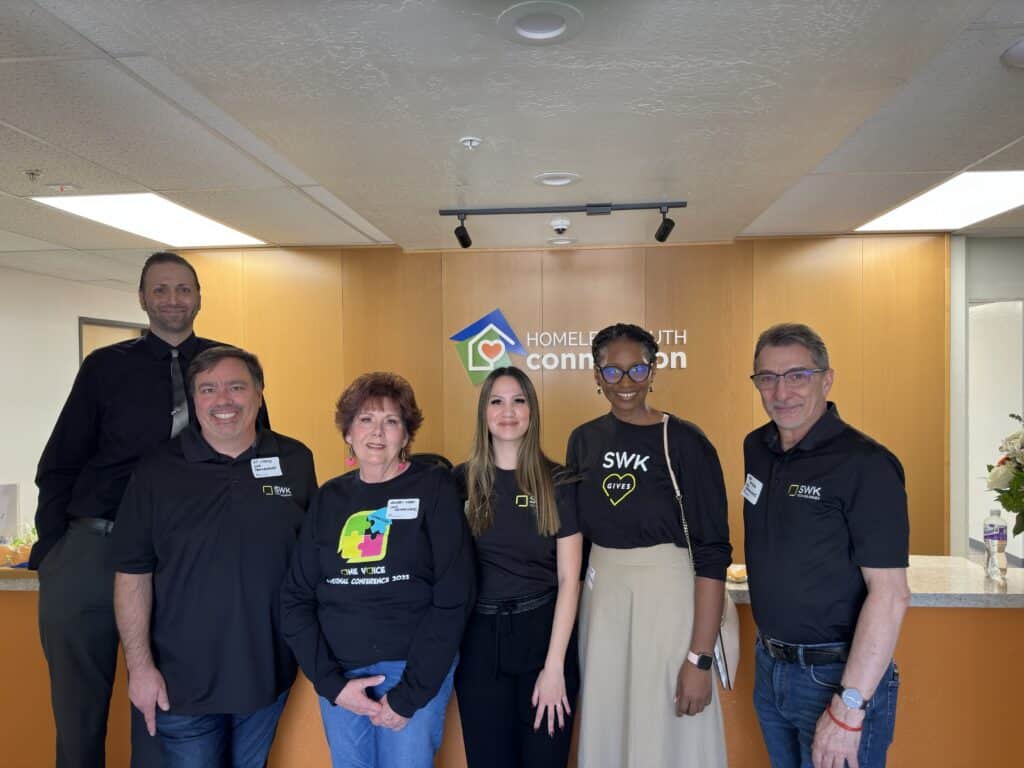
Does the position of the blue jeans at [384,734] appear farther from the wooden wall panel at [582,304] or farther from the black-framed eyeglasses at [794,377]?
the wooden wall panel at [582,304]

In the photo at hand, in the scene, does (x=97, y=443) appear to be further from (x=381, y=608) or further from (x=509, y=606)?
(x=509, y=606)

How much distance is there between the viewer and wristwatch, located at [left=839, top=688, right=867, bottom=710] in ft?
5.33

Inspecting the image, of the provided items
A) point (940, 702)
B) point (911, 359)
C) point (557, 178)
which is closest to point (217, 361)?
point (557, 178)

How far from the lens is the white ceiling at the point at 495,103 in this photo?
6.38ft

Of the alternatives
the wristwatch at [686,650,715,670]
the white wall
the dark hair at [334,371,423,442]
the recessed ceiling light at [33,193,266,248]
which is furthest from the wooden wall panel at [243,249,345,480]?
the wristwatch at [686,650,715,670]

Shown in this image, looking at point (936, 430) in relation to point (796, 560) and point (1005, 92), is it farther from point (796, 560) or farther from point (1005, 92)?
point (796, 560)

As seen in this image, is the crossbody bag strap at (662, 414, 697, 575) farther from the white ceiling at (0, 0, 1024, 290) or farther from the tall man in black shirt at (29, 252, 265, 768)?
the tall man in black shirt at (29, 252, 265, 768)

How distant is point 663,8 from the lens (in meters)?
1.86

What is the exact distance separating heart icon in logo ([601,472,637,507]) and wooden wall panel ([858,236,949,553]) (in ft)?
12.8

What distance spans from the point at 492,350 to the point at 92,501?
3.65 m

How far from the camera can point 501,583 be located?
1.92m

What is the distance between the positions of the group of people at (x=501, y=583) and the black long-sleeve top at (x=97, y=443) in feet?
0.52

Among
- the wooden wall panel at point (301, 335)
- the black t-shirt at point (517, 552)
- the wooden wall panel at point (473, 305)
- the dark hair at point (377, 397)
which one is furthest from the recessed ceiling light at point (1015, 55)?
the wooden wall panel at point (301, 335)

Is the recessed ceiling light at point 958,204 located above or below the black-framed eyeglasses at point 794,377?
above
